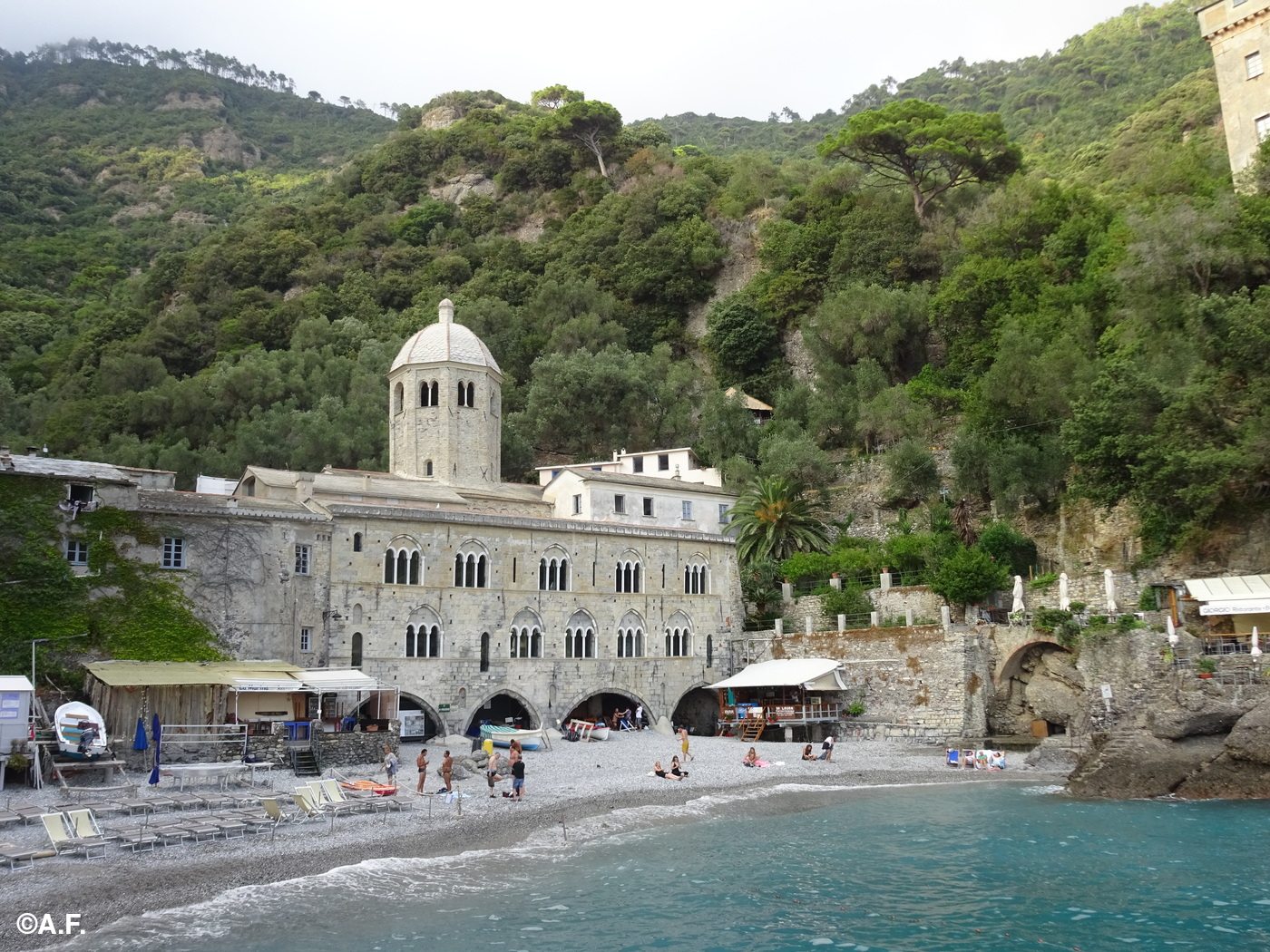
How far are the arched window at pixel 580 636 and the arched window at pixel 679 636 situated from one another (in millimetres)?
3195

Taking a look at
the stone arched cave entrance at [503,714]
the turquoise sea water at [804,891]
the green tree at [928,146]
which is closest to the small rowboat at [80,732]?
the turquoise sea water at [804,891]

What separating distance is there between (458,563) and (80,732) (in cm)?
1316

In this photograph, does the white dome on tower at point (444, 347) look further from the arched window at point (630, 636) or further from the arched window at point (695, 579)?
the arched window at point (630, 636)

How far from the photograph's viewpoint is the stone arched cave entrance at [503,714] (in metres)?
33.4

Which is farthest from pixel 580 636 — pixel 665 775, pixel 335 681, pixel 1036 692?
pixel 1036 692

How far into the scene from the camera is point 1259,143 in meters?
38.4

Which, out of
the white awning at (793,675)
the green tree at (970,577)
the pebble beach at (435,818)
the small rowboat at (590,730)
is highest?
the green tree at (970,577)

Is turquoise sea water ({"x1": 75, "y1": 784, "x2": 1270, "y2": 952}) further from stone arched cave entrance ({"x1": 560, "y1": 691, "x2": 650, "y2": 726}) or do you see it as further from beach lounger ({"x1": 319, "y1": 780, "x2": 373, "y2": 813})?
stone arched cave entrance ({"x1": 560, "y1": 691, "x2": 650, "y2": 726})

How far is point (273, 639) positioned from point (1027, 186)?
36.3 meters

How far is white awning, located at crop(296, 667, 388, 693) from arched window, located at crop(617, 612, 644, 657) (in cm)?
1073

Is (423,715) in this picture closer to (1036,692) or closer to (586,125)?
(1036,692)

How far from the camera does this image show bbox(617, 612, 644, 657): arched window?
36.2 meters

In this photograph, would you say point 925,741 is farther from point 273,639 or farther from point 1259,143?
point 1259,143

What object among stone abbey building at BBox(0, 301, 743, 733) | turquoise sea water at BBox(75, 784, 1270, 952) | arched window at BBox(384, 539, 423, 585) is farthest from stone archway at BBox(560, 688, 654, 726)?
turquoise sea water at BBox(75, 784, 1270, 952)
